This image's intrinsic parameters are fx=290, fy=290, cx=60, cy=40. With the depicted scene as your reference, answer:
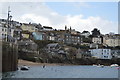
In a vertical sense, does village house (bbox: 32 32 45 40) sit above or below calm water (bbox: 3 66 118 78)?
above

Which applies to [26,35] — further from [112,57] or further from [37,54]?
[112,57]

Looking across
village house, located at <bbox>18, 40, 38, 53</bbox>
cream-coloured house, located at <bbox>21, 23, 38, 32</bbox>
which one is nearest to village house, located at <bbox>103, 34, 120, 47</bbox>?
cream-coloured house, located at <bbox>21, 23, 38, 32</bbox>

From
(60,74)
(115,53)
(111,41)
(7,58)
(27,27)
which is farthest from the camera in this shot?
(111,41)

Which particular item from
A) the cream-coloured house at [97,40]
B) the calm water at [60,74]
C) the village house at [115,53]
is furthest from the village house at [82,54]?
the calm water at [60,74]

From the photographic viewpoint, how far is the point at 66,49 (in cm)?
11519

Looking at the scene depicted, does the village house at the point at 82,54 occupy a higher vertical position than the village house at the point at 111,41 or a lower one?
lower

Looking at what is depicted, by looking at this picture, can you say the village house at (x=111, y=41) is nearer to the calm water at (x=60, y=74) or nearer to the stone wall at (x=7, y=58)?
the calm water at (x=60, y=74)

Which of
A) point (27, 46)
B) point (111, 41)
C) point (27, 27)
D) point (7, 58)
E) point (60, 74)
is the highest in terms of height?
point (27, 27)

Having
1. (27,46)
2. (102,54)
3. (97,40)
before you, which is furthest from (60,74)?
(97,40)

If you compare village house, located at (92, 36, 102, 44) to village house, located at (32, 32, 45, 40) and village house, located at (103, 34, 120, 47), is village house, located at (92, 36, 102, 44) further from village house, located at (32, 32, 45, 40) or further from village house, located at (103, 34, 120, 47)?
village house, located at (32, 32, 45, 40)

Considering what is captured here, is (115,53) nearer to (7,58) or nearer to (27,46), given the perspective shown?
(27,46)

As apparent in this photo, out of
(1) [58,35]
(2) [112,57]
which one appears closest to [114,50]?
(2) [112,57]

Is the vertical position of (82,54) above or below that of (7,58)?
below

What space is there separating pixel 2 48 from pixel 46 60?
207ft
